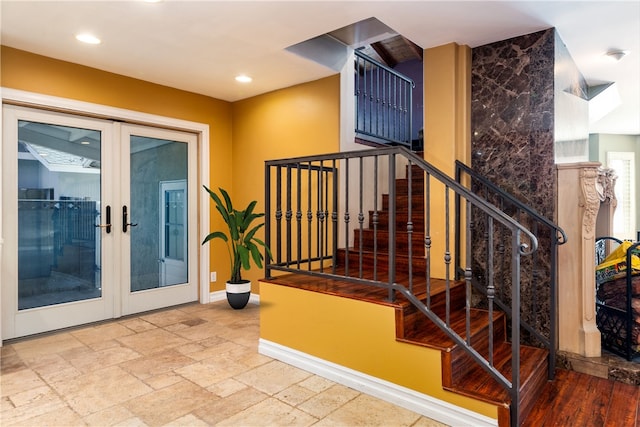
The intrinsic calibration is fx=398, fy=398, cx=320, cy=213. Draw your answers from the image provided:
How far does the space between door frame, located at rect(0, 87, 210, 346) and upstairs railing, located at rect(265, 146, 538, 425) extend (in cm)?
85

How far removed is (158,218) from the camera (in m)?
4.38

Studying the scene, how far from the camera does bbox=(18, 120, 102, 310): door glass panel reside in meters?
3.47

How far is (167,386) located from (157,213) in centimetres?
228

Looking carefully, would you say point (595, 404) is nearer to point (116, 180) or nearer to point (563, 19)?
point (563, 19)

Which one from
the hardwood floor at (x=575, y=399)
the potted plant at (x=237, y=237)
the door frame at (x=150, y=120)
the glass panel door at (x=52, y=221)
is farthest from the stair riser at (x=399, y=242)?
the glass panel door at (x=52, y=221)

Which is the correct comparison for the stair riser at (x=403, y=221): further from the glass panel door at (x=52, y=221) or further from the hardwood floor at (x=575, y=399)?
the glass panel door at (x=52, y=221)

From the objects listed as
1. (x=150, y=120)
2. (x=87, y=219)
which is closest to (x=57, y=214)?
(x=87, y=219)

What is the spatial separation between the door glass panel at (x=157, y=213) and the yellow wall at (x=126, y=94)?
0.33 meters

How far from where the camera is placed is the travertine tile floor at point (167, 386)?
2.18 metres

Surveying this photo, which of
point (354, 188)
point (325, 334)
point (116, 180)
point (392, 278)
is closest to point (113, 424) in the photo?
point (325, 334)

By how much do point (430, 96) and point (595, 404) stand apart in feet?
7.91

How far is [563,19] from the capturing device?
2799 mm

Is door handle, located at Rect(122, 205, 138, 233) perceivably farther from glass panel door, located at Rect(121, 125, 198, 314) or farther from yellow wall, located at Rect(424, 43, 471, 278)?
yellow wall, located at Rect(424, 43, 471, 278)

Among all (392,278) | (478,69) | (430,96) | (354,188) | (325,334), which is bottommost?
(325,334)
